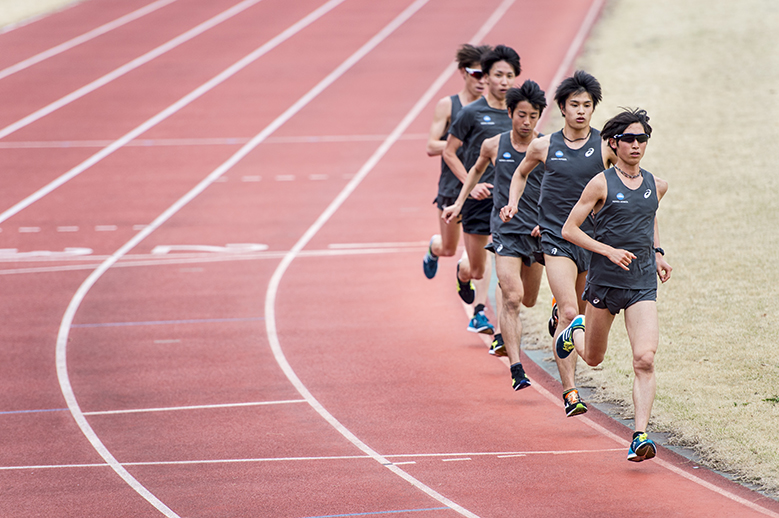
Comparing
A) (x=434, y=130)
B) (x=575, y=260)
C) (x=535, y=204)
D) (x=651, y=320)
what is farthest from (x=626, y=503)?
(x=434, y=130)

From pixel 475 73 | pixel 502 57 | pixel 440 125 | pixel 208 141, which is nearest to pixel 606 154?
pixel 502 57

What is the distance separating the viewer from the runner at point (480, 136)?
9742 mm

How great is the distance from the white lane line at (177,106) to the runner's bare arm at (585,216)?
1325 cm

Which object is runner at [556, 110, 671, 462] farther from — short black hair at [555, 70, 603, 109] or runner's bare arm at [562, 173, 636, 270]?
short black hair at [555, 70, 603, 109]

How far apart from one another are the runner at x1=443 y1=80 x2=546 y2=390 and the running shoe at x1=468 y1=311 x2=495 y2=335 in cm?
218

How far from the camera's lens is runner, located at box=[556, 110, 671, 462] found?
7289 millimetres

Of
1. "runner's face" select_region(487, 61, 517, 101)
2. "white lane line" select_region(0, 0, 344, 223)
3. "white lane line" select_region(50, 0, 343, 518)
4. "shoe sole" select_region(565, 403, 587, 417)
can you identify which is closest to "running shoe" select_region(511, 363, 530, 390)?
"shoe sole" select_region(565, 403, 587, 417)

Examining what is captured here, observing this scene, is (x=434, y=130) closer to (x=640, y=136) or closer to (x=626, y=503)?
(x=640, y=136)

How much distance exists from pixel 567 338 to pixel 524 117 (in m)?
1.93

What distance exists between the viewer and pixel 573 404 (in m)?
8.06

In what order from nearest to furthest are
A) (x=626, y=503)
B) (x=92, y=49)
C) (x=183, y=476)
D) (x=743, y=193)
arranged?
1. (x=626, y=503)
2. (x=183, y=476)
3. (x=743, y=193)
4. (x=92, y=49)

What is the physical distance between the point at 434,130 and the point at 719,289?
3.72 meters

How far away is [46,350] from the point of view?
12.0 m

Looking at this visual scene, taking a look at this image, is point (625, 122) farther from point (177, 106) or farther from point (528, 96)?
point (177, 106)
